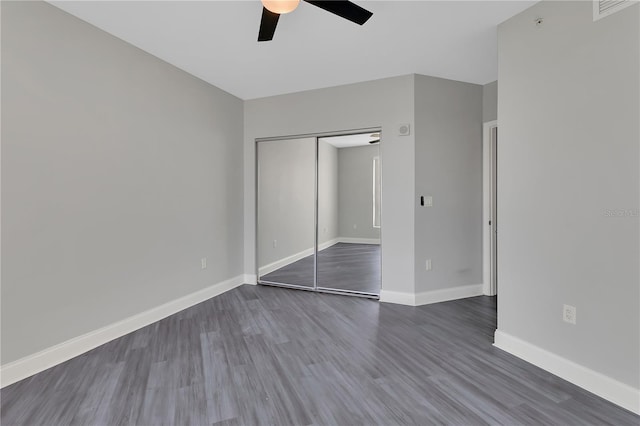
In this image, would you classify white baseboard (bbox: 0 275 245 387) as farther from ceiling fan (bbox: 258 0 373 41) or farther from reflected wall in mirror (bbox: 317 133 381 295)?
ceiling fan (bbox: 258 0 373 41)

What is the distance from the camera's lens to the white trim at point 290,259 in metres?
4.32

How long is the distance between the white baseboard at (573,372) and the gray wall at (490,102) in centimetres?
249

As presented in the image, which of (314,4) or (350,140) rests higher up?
(314,4)

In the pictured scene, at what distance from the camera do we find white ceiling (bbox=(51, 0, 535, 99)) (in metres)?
2.27

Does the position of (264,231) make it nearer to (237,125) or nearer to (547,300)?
(237,125)

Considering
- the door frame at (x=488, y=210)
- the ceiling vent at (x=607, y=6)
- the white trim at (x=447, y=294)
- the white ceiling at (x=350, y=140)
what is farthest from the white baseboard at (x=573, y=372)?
the white ceiling at (x=350, y=140)

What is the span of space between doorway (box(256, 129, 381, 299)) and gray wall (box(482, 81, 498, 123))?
53.0 inches

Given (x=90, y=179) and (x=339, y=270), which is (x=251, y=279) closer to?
(x=339, y=270)

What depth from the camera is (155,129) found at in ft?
9.92

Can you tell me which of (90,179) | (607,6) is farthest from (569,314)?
(90,179)

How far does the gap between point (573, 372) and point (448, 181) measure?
217 cm

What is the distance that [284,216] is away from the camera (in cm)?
446

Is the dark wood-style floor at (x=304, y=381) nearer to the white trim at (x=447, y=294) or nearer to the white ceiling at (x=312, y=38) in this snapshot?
the white trim at (x=447, y=294)

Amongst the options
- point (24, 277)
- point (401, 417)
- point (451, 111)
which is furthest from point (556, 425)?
point (24, 277)
